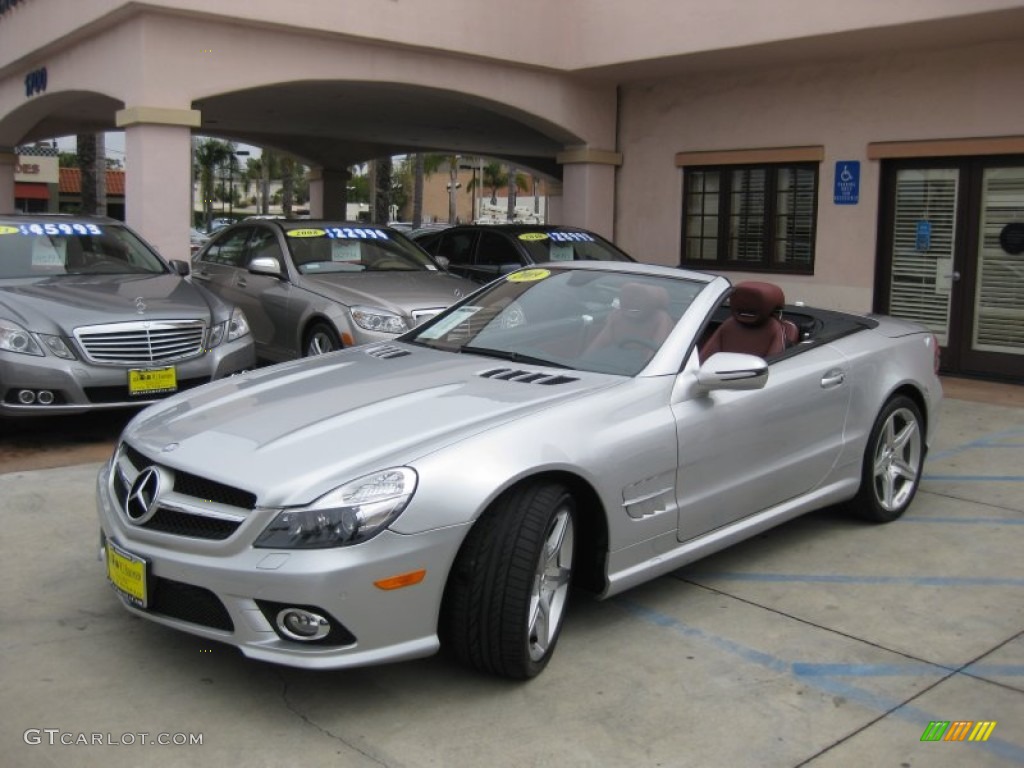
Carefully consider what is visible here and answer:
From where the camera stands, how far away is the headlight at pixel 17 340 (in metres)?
6.79

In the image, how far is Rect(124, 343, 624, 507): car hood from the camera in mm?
3416

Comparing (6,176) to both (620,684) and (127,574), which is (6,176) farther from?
(620,684)

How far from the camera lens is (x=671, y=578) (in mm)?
4773

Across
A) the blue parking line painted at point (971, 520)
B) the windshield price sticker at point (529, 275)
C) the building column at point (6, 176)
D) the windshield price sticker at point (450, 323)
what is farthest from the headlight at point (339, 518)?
the building column at point (6, 176)

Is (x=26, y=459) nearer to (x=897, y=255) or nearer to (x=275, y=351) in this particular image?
(x=275, y=351)

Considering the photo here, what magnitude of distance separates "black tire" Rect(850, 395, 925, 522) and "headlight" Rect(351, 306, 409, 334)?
13.1 feet

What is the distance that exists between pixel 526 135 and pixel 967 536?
48.5 ft

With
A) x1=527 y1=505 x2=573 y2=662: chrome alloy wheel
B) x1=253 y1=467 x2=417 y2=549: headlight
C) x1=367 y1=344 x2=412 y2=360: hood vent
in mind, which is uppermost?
x1=367 y1=344 x2=412 y2=360: hood vent

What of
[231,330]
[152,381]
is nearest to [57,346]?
[152,381]

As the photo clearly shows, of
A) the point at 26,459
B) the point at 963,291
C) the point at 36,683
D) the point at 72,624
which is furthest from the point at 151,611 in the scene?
the point at 963,291

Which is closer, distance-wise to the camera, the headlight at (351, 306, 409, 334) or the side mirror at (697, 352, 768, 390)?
the side mirror at (697, 352, 768, 390)

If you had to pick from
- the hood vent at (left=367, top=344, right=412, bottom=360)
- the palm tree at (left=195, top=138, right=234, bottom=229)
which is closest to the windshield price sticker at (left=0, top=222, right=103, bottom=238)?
the hood vent at (left=367, top=344, right=412, bottom=360)

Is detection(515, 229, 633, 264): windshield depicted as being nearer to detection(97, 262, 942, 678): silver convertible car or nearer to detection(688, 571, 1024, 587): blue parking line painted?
detection(97, 262, 942, 678): silver convertible car

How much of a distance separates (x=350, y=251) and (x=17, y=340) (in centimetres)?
355
